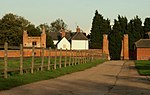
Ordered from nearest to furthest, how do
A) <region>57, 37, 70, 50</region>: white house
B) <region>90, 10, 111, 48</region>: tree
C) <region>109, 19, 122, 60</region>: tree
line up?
A: <region>109, 19, 122, 60</region>: tree → <region>90, 10, 111, 48</region>: tree → <region>57, 37, 70, 50</region>: white house

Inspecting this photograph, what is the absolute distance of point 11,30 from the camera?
10388 cm

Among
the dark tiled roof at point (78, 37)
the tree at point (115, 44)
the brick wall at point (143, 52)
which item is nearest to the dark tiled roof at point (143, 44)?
the brick wall at point (143, 52)

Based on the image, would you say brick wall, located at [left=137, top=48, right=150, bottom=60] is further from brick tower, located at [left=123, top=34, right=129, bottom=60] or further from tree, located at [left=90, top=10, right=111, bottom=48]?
tree, located at [left=90, top=10, right=111, bottom=48]

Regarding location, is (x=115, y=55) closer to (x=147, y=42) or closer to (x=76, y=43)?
(x=147, y=42)

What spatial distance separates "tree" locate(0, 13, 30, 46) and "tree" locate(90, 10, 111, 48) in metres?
20.4

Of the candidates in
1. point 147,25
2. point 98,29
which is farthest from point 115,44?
point 147,25

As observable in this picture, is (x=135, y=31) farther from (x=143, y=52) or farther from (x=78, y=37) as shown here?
(x=78, y=37)

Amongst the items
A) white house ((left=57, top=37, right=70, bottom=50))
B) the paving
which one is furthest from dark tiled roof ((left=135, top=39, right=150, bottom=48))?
the paving

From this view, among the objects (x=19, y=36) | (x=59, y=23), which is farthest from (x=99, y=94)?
(x=59, y=23)

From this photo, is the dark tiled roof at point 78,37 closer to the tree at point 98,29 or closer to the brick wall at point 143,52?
the tree at point 98,29

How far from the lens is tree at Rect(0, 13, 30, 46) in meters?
100

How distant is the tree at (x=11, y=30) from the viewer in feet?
329

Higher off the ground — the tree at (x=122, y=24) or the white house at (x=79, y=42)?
the tree at (x=122, y=24)

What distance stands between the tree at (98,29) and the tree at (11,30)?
20417 millimetres
